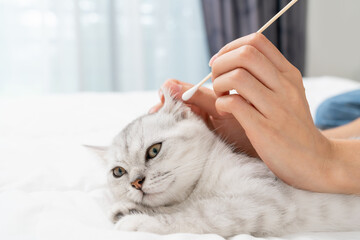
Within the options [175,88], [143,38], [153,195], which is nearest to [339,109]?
[175,88]

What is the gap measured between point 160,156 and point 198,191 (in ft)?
0.43

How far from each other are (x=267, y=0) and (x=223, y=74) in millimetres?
3080

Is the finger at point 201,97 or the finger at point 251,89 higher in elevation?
the finger at point 251,89

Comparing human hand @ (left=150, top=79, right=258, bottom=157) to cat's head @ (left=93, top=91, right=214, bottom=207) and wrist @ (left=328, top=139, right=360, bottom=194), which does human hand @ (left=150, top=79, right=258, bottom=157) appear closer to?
cat's head @ (left=93, top=91, right=214, bottom=207)

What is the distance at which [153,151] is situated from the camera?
894 millimetres

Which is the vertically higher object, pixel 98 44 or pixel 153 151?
pixel 98 44

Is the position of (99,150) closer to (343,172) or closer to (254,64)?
(254,64)

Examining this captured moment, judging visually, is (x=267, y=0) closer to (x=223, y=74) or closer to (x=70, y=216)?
(x=223, y=74)

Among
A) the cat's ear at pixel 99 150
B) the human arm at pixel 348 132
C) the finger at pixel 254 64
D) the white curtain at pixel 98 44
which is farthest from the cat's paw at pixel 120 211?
the white curtain at pixel 98 44

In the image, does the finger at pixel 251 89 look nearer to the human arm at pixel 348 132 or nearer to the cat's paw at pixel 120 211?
the cat's paw at pixel 120 211

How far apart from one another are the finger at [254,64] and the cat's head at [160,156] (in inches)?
9.9

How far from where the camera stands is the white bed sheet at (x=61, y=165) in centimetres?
71

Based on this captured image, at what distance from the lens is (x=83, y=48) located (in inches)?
131

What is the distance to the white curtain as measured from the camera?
3.12 m
